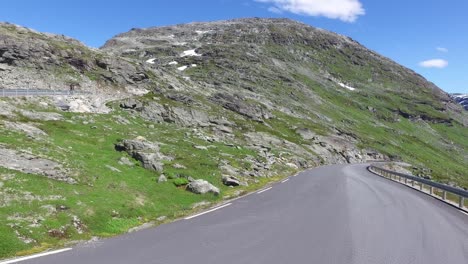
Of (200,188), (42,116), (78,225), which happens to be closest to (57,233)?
(78,225)

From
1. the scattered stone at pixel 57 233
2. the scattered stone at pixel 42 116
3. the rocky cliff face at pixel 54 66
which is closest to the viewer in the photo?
the scattered stone at pixel 57 233

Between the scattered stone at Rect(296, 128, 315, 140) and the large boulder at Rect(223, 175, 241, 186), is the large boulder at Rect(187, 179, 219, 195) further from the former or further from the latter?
the scattered stone at Rect(296, 128, 315, 140)

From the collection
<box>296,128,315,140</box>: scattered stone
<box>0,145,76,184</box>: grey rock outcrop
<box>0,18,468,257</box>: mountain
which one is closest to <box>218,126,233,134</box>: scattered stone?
<box>0,18,468,257</box>: mountain

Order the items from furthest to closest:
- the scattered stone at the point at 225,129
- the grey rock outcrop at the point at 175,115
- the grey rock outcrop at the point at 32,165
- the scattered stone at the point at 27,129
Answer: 1. the scattered stone at the point at 225,129
2. the grey rock outcrop at the point at 175,115
3. the scattered stone at the point at 27,129
4. the grey rock outcrop at the point at 32,165

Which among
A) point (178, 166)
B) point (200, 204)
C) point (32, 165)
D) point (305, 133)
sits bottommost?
point (200, 204)

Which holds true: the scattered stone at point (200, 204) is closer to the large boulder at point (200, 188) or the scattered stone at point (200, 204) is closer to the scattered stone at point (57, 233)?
the large boulder at point (200, 188)

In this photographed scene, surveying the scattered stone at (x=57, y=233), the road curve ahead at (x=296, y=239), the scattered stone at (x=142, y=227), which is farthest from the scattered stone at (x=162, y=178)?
the scattered stone at (x=57, y=233)

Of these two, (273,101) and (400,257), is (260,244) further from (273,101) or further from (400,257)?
(273,101)

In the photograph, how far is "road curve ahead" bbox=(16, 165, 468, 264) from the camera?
1082 centimetres

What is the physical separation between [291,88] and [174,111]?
11667 centimetres

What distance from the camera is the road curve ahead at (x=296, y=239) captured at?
10.8m

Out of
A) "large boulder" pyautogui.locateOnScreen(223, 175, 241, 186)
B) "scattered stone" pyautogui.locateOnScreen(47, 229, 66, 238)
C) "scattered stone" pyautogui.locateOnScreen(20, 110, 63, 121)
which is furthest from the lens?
"scattered stone" pyautogui.locateOnScreen(20, 110, 63, 121)

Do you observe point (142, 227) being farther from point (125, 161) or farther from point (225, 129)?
point (225, 129)

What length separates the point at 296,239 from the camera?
13.0 m
